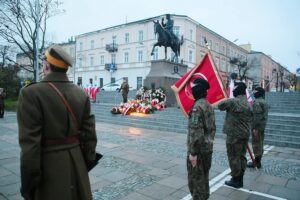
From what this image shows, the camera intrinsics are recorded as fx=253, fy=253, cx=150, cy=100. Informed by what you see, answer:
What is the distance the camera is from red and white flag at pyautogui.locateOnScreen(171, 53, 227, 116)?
503 centimetres

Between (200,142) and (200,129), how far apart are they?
0.57ft

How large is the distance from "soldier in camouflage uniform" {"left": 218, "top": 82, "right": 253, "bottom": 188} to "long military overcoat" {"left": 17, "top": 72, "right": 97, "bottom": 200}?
3.20 m

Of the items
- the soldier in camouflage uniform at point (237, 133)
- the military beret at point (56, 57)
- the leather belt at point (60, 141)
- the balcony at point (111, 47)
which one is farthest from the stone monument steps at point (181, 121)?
the balcony at point (111, 47)

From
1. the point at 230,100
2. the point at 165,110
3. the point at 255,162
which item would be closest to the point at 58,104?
the point at 230,100

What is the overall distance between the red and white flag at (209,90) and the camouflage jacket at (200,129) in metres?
1.42

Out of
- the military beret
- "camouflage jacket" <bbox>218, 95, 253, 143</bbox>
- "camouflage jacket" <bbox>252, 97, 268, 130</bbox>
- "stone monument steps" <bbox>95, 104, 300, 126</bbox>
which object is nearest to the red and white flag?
"camouflage jacket" <bbox>218, 95, 253, 143</bbox>

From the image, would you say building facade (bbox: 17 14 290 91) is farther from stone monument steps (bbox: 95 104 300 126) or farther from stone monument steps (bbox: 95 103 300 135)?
stone monument steps (bbox: 95 104 300 126)

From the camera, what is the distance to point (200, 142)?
3.39 m

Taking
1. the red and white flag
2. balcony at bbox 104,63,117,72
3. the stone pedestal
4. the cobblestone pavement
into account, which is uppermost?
balcony at bbox 104,63,117,72

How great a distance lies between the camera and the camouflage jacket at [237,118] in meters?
4.87

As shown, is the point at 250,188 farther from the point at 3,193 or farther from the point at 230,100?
the point at 3,193

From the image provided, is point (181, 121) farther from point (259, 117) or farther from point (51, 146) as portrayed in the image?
point (51, 146)

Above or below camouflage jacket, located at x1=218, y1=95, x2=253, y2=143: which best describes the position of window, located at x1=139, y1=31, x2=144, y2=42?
above

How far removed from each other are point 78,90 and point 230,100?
3.30 meters
